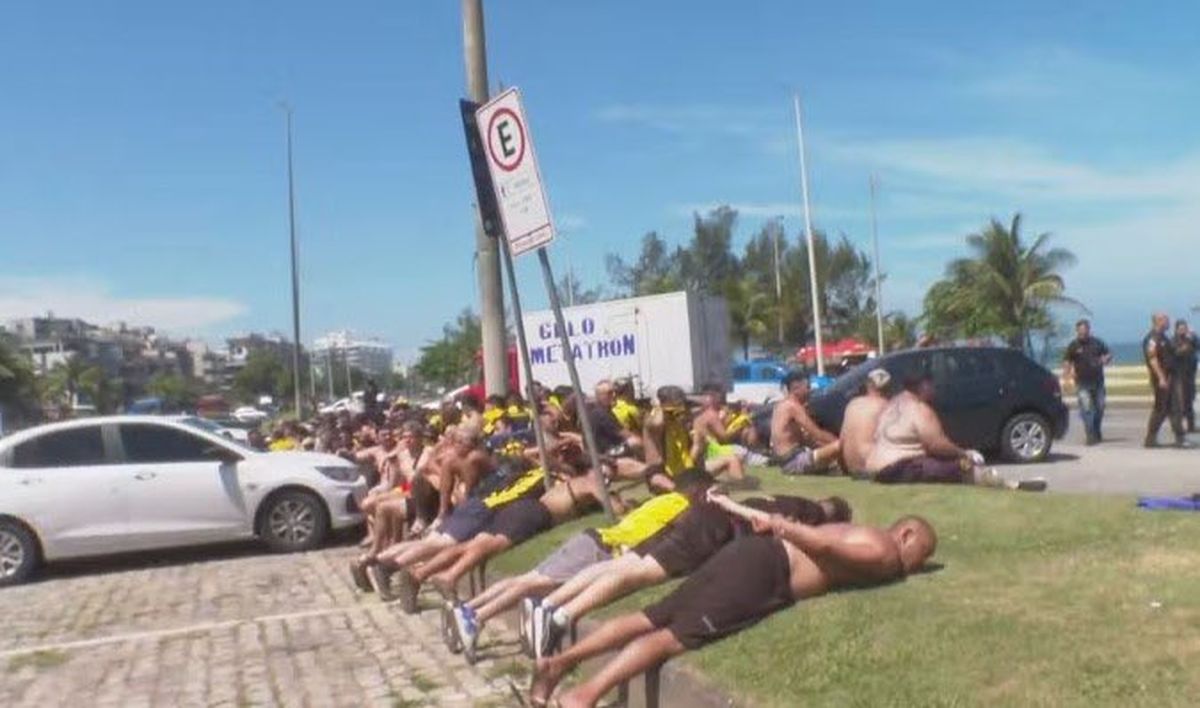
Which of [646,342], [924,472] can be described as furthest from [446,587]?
[646,342]

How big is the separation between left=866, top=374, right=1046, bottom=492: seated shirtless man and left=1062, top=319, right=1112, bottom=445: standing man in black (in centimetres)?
771

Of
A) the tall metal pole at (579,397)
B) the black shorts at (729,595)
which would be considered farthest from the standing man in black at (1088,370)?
the black shorts at (729,595)

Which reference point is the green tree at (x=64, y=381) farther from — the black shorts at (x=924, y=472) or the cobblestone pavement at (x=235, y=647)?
the black shorts at (x=924, y=472)

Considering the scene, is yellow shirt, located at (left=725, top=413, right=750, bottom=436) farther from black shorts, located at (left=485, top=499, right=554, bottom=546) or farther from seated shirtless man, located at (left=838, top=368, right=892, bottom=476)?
black shorts, located at (left=485, top=499, right=554, bottom=546)

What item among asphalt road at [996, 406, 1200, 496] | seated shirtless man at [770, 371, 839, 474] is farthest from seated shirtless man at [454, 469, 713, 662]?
asphalt road at [996, 406, 1200, 496]

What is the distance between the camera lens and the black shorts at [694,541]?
22.5 feet

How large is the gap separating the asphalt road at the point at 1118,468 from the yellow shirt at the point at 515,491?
4.83 metres

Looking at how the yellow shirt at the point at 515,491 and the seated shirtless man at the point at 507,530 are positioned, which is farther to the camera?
the yellow shirt at the point at 515,491

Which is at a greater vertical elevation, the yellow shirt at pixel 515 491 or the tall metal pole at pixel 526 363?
the tall metal pole at pixel 526 363

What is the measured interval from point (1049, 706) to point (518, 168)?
5677mm

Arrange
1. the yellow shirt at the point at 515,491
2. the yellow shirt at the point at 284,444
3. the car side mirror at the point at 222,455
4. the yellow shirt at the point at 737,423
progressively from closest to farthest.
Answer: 1. the yellow shirt at the point at 515,491
2. the car side mirror at the point at 222,455
3. the yellow shirt at the point at 737,423
4. the yellow shirt at the point at 284,444

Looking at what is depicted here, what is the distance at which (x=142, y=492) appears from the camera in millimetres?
13609

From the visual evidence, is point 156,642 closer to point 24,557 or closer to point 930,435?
point 24,557

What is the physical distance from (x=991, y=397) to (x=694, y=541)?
1006 cm
